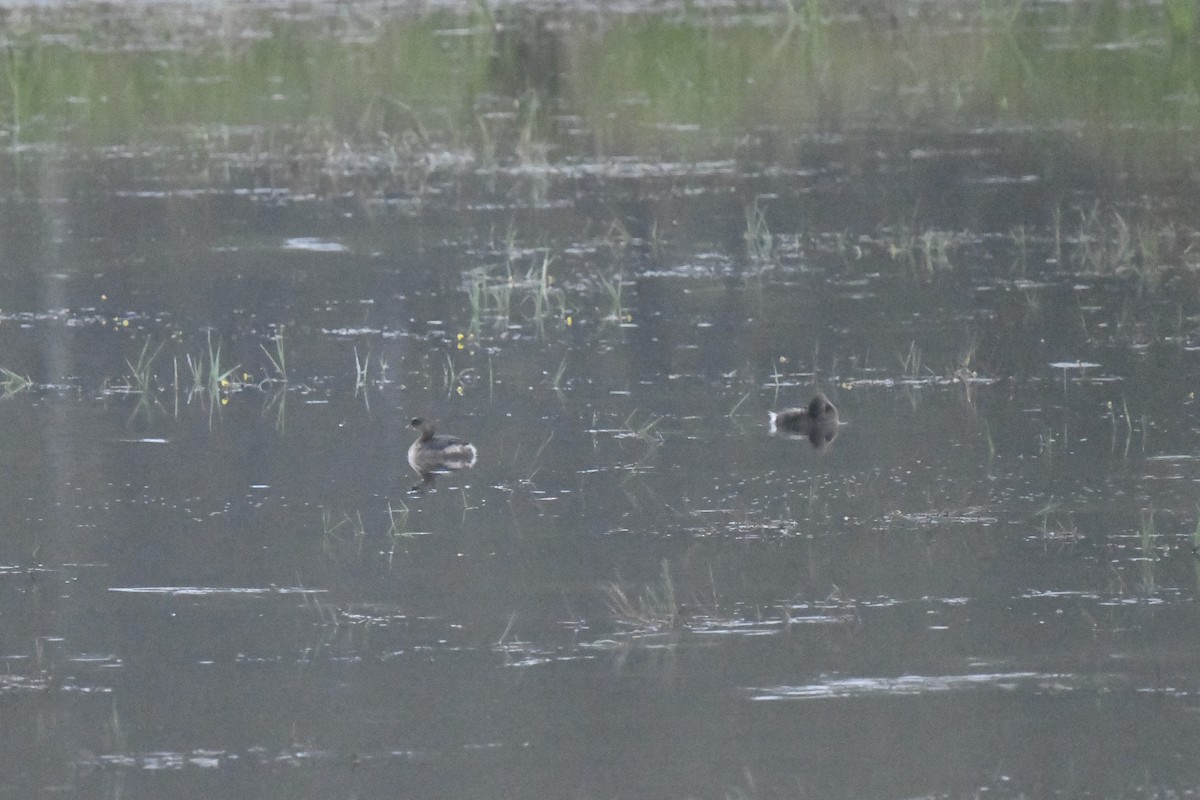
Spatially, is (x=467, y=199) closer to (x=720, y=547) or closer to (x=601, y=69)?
(x=601, y=69)

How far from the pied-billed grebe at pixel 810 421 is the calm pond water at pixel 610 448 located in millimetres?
97

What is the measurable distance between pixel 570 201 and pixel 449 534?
7581 mm

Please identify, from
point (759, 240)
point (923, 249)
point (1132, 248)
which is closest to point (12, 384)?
point (759, 240)

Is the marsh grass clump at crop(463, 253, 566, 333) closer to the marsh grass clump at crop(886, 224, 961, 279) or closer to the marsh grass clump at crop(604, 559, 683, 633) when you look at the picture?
the marsh grass clump at crop(886, 224, 961, 279)

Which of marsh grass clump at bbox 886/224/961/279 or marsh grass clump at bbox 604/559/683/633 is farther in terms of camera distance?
marsh grass clump at bbox 886/224/961/279

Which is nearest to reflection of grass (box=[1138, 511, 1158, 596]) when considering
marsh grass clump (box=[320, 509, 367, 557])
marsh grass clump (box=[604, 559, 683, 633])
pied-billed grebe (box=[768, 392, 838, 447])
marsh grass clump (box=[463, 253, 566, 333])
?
marsh grass clump (box=[604, 559, 683, 633])

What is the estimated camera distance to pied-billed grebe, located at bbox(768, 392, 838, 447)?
9117 millimetres

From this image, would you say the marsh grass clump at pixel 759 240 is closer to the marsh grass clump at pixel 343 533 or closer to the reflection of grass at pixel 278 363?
the reflection of grass at pixel 278 363

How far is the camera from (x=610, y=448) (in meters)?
8.98

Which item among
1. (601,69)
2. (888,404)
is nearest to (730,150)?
(601,69)

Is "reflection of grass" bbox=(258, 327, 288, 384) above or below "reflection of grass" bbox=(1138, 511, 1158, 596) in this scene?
below

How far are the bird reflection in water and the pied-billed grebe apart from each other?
1.20 m

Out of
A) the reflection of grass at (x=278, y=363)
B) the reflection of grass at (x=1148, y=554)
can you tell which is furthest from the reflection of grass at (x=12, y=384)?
the reflection of grass at (x=1148, y=554)

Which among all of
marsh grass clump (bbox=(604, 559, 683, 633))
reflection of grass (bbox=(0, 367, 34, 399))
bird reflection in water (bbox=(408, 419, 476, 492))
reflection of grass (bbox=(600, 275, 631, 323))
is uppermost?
marsh grass clump (bbox=(604, 559, 683, 633))
